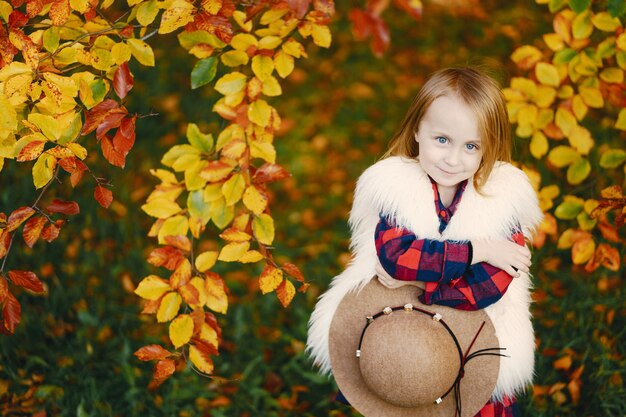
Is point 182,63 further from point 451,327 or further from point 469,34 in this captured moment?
point 451,327

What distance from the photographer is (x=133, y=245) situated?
3.88m

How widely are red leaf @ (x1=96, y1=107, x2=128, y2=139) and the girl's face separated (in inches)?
35.4

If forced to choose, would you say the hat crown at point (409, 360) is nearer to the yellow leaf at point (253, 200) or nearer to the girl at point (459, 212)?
the girl at point (459, 212)

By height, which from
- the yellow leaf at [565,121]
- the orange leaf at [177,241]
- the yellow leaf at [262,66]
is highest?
the yellow leaf at [262,66]

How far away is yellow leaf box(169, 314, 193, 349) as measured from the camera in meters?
1.94

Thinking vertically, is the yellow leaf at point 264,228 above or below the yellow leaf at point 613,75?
below

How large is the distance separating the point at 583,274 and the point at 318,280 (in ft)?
5.18

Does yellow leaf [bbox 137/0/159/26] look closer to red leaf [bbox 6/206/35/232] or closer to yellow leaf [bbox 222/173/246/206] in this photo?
yellow leaf [bbox 222/173/246/206]

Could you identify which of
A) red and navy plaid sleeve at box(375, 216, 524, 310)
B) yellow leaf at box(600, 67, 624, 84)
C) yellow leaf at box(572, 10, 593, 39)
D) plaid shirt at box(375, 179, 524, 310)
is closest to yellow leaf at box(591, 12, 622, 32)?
yellow leaf at box(572, 10, 593, 39)

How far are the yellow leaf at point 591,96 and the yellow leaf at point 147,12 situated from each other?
5.54 feet

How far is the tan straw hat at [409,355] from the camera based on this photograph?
1691 millimetres

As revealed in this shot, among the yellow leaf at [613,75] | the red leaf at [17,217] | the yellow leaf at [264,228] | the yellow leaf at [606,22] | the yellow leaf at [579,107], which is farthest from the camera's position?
the yellow leaf at [579,107]

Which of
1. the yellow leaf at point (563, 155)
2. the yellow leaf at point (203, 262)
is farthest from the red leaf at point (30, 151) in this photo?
the yellow leaf at point (563, 155)

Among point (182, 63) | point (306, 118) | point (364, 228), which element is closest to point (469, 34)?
point (306, 118)
